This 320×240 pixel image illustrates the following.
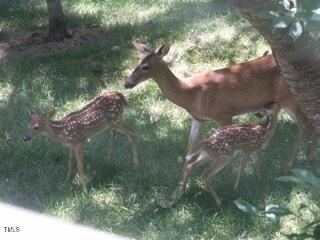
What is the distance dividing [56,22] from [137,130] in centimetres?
264

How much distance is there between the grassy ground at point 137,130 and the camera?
509 cm

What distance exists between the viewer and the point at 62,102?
278 inches

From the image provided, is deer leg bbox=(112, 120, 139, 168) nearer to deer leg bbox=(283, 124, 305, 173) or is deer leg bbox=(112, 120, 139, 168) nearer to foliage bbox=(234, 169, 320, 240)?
deer leg bbox=(283, 124, 305, 173)

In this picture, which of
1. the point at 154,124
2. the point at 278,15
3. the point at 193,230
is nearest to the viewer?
the point at 278,15

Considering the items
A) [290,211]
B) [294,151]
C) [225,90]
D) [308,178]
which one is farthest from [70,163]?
[308,178]

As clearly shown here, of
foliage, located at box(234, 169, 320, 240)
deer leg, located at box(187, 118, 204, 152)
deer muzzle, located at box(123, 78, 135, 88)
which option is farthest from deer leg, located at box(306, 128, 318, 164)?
foliage, located at box(234, 169, 320, 240)

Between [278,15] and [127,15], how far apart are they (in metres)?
7.13

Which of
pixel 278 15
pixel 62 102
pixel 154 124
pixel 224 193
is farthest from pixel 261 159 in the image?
pixel 278 15

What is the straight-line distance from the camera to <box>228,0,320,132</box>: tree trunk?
A: 10.2 ft

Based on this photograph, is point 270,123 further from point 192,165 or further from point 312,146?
point 192,165

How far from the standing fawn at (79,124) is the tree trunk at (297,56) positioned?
2407 mm

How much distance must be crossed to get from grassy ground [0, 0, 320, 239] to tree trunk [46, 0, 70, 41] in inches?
15.0

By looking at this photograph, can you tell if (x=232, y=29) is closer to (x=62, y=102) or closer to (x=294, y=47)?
(x=62, y=102)

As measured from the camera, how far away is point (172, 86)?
5688 mm
